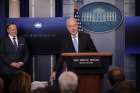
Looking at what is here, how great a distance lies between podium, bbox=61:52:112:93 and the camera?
5.23 meters

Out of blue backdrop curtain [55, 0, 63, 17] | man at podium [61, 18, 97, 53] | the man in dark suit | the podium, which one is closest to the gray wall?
blue backdrop curtain [55, 0, 63, 17]

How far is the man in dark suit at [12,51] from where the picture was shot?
660 centimetres

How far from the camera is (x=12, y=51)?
22.0ft

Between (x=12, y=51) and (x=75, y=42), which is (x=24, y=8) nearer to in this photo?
(x=12, y=51)

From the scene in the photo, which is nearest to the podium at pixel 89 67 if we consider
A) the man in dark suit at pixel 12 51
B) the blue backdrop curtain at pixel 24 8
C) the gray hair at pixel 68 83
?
the man in dark suit at pixel 12 51

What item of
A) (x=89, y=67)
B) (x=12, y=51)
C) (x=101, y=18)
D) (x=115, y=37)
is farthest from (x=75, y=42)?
(x=115, y=37)

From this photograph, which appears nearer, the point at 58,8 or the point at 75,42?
the point at 75,42

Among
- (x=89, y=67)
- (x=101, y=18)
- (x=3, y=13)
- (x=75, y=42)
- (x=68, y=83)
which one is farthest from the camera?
(x=3, y=13)

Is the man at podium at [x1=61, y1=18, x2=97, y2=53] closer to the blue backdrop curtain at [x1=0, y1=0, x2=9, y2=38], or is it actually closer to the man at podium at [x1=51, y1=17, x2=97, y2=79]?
the man at podium at [x1=51, y1=17, x2=97, y2=79]

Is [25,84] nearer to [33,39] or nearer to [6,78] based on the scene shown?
[6,78]

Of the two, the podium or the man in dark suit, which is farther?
the man in dark suit

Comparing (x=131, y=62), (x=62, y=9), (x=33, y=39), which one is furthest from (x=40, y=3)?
(x=131, y=62)

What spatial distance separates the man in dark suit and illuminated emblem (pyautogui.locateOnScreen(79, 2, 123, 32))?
1.35 meters

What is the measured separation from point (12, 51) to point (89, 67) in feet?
6.21
